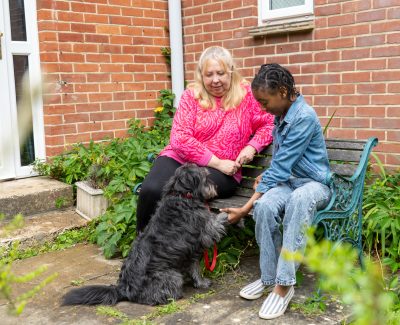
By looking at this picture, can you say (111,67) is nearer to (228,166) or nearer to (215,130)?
(215,130)

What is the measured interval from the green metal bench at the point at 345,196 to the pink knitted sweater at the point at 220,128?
41 cm

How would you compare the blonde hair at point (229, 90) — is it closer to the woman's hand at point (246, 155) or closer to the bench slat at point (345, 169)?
the woman's hand at point (246, 155)

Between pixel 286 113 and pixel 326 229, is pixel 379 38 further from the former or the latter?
pixel 326 229

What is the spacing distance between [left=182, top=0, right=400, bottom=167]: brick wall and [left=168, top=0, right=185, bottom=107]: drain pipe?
0.82 meters

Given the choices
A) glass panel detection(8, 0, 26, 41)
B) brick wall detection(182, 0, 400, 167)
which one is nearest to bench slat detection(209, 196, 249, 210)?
brick wall detection(182, 0, 400, 167)

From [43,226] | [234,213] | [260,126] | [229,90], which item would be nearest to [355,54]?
[260,126]

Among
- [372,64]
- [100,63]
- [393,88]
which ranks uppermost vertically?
[100,63]

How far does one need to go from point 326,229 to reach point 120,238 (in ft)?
6.02

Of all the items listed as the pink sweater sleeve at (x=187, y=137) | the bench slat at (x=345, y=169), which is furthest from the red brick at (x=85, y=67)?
the bench slat at (x=345, y=169)

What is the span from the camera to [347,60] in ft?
14.9

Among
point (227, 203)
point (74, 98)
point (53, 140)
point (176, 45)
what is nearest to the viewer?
point (227, 203)

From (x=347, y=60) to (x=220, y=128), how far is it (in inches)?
61.6

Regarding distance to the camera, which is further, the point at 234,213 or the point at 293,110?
the point at 234,213

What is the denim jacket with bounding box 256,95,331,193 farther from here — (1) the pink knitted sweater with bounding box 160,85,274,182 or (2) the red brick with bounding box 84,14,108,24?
(2) the red brick with bounding box 84,14,108,24
